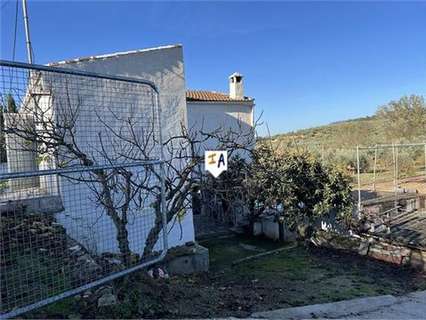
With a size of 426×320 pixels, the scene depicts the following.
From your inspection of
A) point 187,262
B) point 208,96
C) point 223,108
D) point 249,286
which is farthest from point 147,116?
point 208,96

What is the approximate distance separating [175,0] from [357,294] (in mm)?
6595

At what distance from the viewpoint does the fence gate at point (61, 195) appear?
3.41 meters

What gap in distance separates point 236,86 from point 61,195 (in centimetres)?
1350


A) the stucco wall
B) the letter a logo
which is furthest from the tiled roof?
the letter a logo

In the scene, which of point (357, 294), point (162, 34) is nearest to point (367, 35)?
point (162, 34)

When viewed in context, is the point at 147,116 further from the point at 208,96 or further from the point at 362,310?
the point at 208,96

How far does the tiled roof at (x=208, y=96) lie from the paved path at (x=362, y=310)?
11205mm

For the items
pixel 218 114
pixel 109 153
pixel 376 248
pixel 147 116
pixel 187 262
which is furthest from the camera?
pixel 218 114

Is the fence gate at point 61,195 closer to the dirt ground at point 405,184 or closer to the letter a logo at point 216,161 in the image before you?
the letter a logo at point 216,161

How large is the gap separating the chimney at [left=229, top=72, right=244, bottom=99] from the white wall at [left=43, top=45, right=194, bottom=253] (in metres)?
8.06

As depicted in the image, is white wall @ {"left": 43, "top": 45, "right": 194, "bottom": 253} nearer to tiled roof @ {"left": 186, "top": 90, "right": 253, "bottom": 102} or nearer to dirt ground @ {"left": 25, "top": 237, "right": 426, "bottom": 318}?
dirt ground @ {"left": 25, "top": 237, "right": 426, "bottom": 318}

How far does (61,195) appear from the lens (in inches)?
168

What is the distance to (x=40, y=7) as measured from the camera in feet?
27.1

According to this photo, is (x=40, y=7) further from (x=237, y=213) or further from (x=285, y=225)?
(x=285, y=225)
